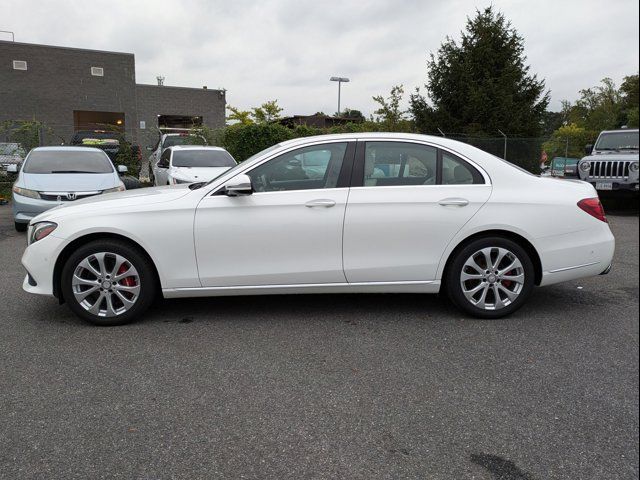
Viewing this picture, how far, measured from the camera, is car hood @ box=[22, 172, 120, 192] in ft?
28.7

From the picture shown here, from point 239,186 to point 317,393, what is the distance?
1.88 meters

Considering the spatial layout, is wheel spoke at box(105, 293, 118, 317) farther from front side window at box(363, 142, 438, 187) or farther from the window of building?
the window of building

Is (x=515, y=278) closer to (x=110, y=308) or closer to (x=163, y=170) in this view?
(x=110, y=308)

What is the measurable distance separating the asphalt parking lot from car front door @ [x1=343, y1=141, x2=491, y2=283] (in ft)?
1.57

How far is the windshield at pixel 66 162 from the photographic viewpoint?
9.50 meters

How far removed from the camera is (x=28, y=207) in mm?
8648

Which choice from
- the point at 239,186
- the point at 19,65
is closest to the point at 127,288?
the point at 239,186

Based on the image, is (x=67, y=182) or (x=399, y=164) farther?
(x=67, y=182)

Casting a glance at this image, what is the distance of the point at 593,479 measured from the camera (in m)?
2.30

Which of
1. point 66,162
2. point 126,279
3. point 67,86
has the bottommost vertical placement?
point 126,279

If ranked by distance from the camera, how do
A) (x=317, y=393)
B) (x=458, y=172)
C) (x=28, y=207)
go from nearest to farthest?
1. (x=317, y=393)
2. (x=458, y=172)
3. (x=28, y=207)

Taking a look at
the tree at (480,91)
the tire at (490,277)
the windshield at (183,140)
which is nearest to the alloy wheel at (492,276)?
the tire at (490,277)

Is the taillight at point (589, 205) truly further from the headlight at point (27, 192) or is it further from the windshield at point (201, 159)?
the windshield at point (201, 159)

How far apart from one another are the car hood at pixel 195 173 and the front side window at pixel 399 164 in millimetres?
6957
